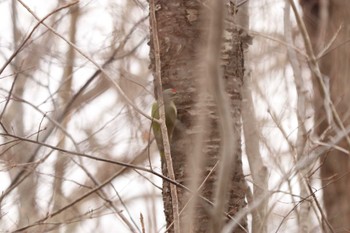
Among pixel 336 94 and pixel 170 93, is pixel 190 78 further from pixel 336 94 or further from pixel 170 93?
pixel 336 94

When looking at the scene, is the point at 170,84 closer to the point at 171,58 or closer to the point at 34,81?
the point at 171,58

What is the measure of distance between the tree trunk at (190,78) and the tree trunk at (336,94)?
6.79ft

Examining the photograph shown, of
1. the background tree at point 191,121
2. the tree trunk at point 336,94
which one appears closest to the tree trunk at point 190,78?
the background tree at point 191,121

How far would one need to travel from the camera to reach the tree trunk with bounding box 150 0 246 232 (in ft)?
8.16

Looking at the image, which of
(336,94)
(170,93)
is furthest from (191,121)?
(336,94)

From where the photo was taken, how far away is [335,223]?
473 cm

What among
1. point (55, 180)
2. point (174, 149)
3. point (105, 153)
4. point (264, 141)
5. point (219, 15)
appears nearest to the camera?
point (219, 15)

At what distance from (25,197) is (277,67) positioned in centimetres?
182

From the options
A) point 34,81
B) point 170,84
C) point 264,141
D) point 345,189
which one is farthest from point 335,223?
point 170,84

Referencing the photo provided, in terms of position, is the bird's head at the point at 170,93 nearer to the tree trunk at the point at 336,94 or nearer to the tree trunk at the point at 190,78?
the tree trunk at the point at 190,78

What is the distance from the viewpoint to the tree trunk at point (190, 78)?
98.0 inches

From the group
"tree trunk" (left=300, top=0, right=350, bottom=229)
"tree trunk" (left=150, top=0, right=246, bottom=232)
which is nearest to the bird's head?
"tree trunk" (left=150, top=0, right=246, bottom=232)

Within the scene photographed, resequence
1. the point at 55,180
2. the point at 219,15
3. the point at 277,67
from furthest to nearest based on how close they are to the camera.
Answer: the point at 277,67 < the point at 55,180 < the point at 219,15

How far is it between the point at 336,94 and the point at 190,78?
100 inches
